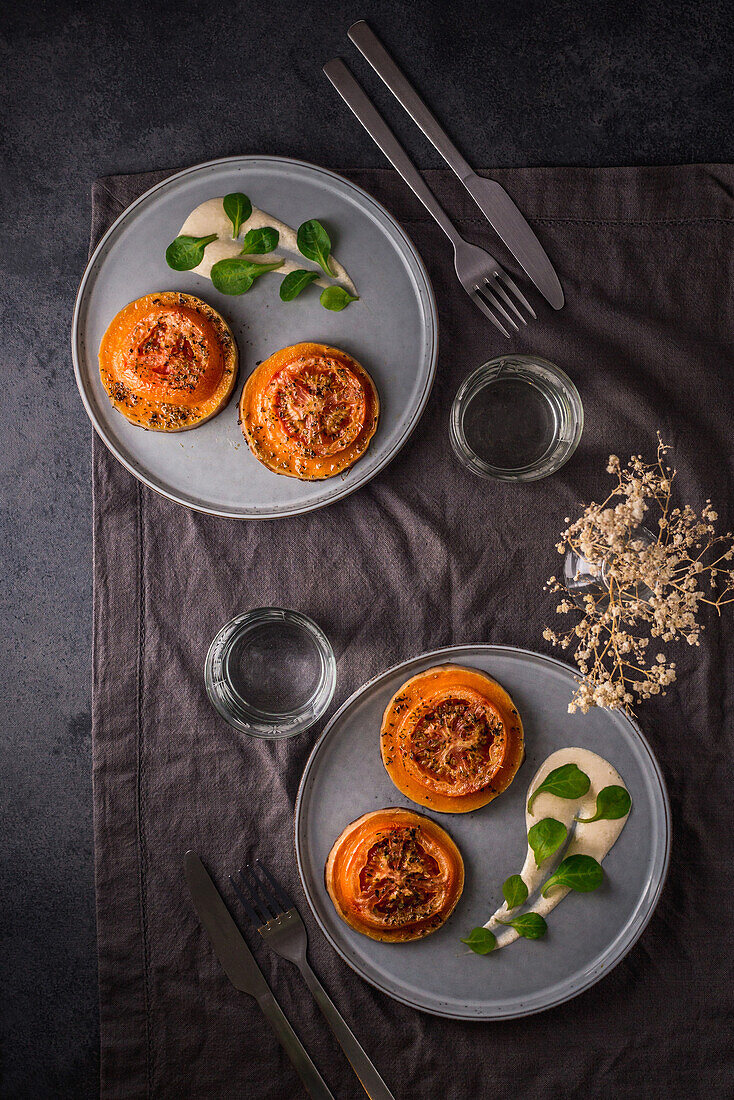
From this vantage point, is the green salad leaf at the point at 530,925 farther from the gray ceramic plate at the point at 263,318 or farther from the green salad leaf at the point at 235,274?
the green salad leaf at the point at 235,274

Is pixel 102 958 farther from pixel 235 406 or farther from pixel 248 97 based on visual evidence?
pixel 248 97

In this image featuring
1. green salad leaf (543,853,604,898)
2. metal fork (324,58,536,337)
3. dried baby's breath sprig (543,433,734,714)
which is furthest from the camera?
metal fork (324,58,536,337)


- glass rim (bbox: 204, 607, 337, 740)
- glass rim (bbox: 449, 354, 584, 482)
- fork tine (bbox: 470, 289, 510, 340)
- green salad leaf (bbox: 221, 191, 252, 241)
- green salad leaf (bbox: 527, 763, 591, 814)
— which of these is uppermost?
green salad leaf (bbox: 221, 191, 252, 241)

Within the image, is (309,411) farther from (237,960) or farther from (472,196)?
(237,960)

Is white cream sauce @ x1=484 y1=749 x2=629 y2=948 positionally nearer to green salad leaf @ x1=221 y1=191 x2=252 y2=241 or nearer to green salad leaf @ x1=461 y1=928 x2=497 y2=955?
green salad leaf @ x1=461 y1=928 x2=497 y2=955

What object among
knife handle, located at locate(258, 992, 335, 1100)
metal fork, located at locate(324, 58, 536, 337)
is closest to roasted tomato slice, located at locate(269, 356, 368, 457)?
metal fork, located at locate(324, 58, 536, 337)

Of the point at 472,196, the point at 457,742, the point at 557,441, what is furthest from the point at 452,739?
the point at 472,196

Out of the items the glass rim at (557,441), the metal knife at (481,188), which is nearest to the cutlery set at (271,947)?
the glass rim at (557,441)
